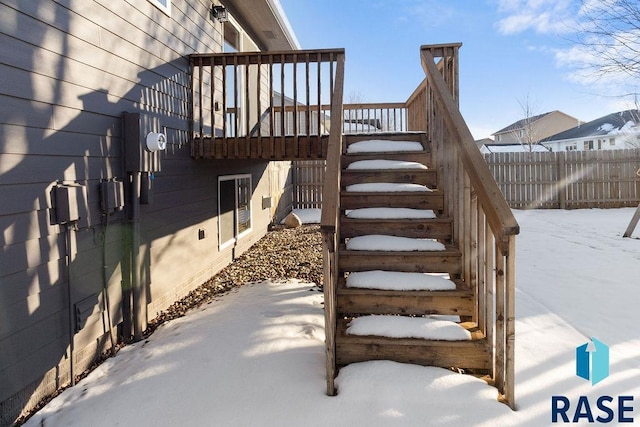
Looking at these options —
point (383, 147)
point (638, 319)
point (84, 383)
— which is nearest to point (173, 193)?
point (84, 383)

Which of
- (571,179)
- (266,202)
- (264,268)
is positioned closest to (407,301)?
(264,268)

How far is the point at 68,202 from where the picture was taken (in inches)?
88.0

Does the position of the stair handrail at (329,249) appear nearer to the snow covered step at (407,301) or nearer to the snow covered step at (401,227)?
the snow covered step at (407,301)

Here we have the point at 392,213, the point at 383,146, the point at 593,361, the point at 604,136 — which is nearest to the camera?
the point at 593,361

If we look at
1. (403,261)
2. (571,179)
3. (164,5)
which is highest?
(164,5)

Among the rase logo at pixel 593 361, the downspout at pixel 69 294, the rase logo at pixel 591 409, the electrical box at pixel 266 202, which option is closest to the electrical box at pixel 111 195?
the downspout at pixel 69 294

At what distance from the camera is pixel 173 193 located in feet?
12.6

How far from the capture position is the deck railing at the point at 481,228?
75.2 inches

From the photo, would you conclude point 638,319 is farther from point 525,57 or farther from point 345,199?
point 525,57

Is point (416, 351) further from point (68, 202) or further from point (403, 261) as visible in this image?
point (68, 202)

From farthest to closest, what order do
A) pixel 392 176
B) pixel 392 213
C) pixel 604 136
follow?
pixel 604 136 → pixel 392 176 → pixel 392 213

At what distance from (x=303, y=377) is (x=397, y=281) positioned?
2.98 feet

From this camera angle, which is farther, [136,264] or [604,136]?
[604,136]

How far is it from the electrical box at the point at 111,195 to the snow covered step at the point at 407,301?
1789mm
